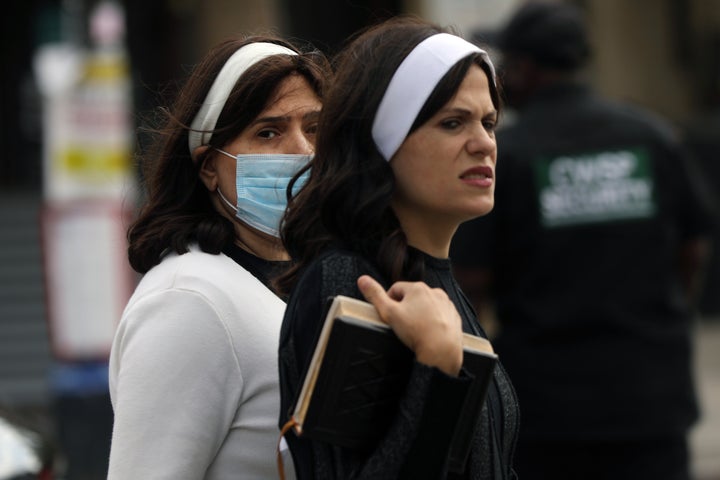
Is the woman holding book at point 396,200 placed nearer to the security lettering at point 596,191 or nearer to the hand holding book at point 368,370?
the hand holding book at point 368,370

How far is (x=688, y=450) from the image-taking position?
196 inches

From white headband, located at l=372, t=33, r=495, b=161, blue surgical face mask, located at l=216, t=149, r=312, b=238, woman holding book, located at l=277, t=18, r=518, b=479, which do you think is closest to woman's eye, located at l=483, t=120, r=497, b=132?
woman holding book, located at l=277, t=18, r=518, b=479

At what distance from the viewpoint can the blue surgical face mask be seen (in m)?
2.82

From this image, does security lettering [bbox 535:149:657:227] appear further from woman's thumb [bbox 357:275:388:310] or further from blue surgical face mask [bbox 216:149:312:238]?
woman's thumb [bbox 357:275:388:310]

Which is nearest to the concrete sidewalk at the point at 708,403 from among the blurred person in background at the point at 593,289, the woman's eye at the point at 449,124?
the blurred person in background at the point at 593,289

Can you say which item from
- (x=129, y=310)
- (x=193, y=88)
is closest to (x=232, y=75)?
(x=193, y=88)

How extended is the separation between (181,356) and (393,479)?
1.81 feet

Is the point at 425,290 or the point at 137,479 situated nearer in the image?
the point at 425,290

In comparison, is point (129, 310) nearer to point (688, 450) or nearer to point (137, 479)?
point (137, 479)

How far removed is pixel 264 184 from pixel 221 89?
20cm

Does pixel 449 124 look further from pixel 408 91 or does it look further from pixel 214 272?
pixel 214 272

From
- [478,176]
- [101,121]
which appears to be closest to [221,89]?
[478,176]

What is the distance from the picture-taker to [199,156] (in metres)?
2.90

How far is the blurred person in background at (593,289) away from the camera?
4.88 metres
